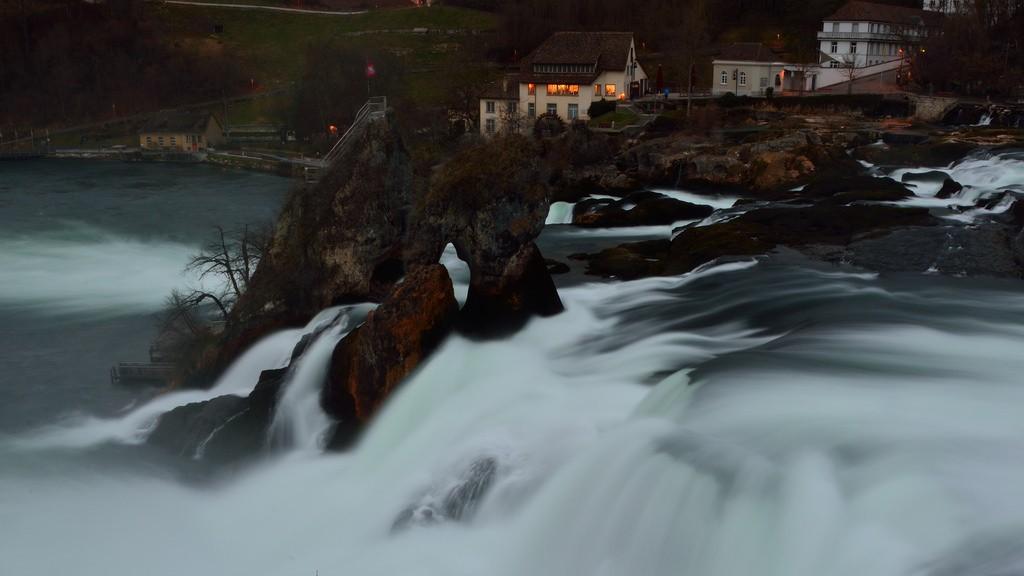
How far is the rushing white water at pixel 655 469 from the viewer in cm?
1221

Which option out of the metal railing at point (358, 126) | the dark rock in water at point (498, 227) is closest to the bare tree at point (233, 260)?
the metal railing at point (358, 126)

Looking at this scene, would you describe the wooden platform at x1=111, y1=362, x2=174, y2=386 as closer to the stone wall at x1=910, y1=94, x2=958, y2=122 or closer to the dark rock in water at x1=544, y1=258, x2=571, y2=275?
the dark rock in water at x1=544, y1=258, x2=571, y2=275

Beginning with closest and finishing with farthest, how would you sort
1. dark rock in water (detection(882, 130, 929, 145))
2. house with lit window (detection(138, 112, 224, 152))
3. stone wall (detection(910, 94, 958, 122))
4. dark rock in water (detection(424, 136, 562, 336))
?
dark rock in water (detection(424, 136, 562, 336)), dark rock in water (detection(882, 130, 929, 145)), stone wall (detection(910, 94, 958, 122)), house with lit window (detection(138, 112, 224, 152))

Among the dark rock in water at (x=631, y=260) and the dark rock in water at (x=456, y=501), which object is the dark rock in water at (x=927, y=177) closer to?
the dark rock in water at (x=631, y=260)

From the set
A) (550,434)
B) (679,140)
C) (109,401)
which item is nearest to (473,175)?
(550,434)

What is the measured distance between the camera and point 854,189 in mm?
34781

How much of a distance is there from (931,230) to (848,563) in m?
18.4

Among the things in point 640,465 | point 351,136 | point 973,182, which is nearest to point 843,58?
point 973,182

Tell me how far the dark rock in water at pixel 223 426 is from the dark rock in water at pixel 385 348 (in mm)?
1544

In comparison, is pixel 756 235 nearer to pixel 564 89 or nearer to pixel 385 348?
pixel 385 348

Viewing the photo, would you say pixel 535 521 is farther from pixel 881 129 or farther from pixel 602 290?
pixel 881 129

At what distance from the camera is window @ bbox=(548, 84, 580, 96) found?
64688mm

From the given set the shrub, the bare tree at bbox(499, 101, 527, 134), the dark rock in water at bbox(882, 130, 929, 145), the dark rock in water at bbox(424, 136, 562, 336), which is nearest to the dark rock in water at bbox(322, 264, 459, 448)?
the dark rock in water at bbox(424, 136, 562, 336)

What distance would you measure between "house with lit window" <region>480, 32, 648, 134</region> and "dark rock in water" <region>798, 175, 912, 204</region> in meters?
28.8
